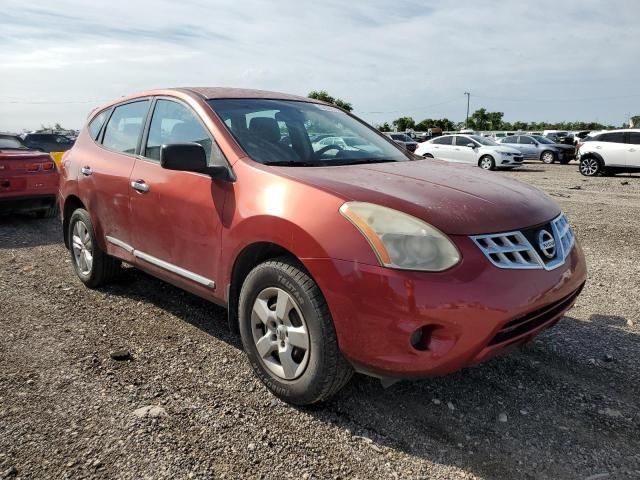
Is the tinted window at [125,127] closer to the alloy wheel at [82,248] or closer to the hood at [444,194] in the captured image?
the alloy wheel at [82,248]

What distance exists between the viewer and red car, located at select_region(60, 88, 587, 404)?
2256mm

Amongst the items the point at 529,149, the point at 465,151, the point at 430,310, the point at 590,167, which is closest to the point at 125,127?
the point at 430,310

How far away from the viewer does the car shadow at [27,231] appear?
691cm

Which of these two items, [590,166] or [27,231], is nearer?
[27,231]

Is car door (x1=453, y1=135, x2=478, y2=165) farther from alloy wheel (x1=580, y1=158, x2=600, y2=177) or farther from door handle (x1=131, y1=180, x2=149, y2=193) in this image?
door handle (x1=131, y1=180, x2=149, y2=193)

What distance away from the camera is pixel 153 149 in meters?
3.71

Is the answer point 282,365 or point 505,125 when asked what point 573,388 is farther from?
point 505,125

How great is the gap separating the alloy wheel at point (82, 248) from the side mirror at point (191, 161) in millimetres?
1964

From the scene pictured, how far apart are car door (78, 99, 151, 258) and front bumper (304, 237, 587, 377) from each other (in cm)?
209

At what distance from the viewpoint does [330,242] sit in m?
2.38

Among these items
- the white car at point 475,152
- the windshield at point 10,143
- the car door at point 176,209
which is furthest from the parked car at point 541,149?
the car door at point 176,209

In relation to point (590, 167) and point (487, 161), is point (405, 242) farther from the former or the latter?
point (487, 161)

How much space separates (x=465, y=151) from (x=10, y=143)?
15782mm

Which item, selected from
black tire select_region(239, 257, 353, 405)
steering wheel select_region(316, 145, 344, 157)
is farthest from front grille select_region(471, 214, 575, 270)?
steering wheel select_region(316, 145, 344, 157)
